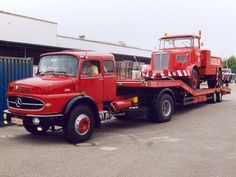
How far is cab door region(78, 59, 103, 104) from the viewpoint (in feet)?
33.2

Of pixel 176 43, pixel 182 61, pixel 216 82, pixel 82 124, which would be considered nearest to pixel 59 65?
pixel 82 124

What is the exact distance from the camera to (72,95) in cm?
961

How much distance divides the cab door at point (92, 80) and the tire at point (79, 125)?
594mm

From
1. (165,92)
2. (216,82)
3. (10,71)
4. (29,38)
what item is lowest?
(165,92)

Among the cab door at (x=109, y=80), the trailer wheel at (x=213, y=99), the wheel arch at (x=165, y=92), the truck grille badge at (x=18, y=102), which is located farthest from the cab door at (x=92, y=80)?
the trailer wheel at (x=213, y=99)

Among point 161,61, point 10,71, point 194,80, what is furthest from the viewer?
point 161,61

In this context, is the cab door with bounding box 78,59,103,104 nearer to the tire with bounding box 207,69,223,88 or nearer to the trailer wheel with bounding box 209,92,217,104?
the trailer wheel with bounding box 209,92,217,104

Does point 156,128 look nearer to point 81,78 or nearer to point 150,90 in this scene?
point 150,90

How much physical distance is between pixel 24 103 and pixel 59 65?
147 centimetres

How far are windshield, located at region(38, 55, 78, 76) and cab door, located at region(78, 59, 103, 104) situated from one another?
24 cm

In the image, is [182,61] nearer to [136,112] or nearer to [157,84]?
[157,84]

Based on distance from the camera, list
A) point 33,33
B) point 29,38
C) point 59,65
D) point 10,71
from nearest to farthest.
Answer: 1. point 59,65
2. point 10,71
3. point 29,38
4. point 33,33

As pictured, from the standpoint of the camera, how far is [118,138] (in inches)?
407

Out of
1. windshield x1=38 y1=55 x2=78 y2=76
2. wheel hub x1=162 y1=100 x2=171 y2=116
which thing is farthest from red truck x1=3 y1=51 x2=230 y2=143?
wheel hub x1=162 y1=100 x2=171 y2=116
